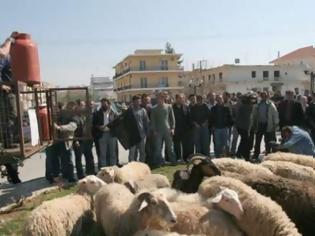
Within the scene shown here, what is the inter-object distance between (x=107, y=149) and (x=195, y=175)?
16.9ft

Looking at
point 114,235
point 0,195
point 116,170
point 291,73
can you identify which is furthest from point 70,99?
point 291,73

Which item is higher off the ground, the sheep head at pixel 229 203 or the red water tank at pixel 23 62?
the red water tank at pixel 23 62

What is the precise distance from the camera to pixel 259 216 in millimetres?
5414

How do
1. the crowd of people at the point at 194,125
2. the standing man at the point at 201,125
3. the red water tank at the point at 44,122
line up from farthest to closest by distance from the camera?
the standing man at the point at 201,125 < the crowd of people at the point at 194,125 < the red water tank at the point at 44,122

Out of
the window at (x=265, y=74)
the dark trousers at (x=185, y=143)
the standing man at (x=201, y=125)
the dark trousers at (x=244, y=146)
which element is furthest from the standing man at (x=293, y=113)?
the window at (x=265, y=74)

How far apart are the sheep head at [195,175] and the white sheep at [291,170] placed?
3.29 ft

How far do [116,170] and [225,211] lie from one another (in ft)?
10.6

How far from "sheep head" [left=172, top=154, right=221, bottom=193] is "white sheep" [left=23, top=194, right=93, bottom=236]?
1422 millimetres

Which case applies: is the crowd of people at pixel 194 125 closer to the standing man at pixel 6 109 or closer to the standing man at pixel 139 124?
the standing man at pixel 139 124

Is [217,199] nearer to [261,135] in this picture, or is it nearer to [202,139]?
[202,139]

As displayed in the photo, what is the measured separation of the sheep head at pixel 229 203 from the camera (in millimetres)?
5500

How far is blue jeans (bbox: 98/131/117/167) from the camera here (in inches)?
468

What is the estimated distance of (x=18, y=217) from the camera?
7914 mm

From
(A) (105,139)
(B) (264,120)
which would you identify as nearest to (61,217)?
(A) (105,139)
